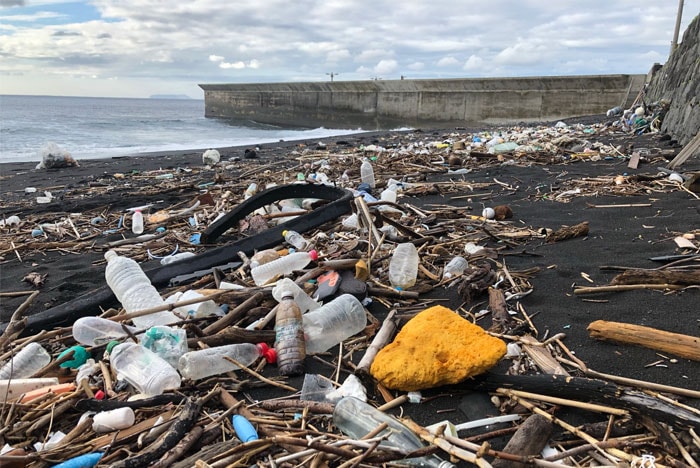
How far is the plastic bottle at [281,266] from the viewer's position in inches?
110

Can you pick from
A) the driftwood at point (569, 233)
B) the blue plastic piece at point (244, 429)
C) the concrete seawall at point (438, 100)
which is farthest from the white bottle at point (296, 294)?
the concrete seawall at point (438, 100)

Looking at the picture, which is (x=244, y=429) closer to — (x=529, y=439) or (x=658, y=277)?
(x=529, y=439)

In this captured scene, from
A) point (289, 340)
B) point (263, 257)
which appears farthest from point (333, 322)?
point (263, 257)

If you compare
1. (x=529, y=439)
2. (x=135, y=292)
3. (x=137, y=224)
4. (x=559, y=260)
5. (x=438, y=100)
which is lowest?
(x=137, y=224)

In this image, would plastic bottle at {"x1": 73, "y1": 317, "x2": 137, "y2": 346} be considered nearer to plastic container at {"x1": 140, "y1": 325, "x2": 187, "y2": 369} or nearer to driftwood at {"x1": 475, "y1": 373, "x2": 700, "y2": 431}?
plastic container at {"x1": 140, "y1": 325, "x2": 187, "y2": 369}

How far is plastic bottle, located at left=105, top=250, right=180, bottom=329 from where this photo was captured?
2365 millimetres

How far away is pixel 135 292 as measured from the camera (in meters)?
2.67

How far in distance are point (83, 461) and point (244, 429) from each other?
478 mm

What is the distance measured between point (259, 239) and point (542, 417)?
2.37 meters

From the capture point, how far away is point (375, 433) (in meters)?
1.43

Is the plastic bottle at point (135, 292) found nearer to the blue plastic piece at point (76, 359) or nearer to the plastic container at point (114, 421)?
the blue plastic piece at point (76, 359)

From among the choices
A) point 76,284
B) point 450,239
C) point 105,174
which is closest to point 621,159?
point 450,239

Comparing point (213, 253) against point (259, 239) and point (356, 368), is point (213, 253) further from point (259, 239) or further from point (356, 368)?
point (356, 368)

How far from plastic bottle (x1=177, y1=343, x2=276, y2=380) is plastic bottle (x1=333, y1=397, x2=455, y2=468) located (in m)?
0.54
